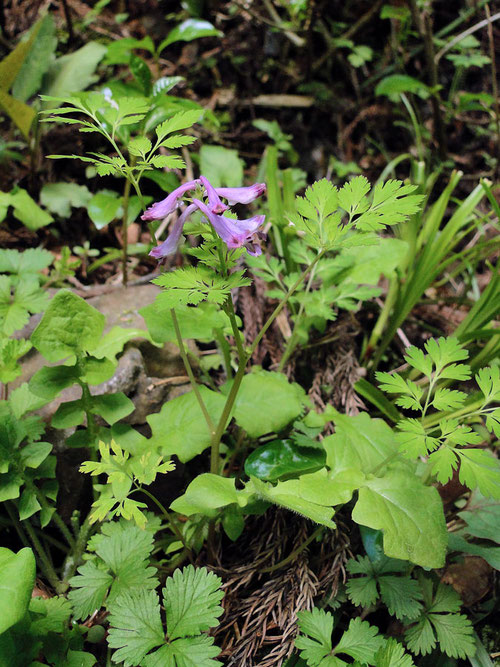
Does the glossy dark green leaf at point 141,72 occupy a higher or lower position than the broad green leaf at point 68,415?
higher

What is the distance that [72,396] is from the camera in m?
1.70

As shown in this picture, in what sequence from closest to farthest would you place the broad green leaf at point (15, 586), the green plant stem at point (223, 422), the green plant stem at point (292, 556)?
the broad green leaf at point (15, 586), the green plant stem at point (223, 422), the green plant stem at point (292, 556)

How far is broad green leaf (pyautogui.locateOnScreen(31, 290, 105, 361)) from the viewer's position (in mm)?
1394

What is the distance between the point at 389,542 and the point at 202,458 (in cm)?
77

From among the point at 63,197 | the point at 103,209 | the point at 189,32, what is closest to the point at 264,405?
the point at 103,209

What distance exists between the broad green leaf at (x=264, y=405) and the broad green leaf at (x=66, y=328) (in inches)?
20.0

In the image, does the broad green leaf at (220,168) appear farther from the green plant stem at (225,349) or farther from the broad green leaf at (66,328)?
the broad green leaf at (66,328)

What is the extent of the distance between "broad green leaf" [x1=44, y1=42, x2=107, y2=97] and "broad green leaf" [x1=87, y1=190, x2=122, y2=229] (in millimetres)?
831

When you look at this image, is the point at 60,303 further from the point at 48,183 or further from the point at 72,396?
the point at 48,183

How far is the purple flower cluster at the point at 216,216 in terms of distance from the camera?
3.33 ft

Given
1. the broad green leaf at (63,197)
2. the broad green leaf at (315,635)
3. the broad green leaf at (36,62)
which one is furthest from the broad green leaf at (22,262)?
the broad green leaf at (315,635)


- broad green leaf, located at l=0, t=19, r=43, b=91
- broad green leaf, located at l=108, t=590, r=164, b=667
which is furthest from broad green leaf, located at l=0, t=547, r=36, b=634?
broad green leaf, located at l=0, t=19, r=43, b=91

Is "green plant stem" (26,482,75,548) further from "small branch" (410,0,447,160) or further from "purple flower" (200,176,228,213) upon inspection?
"small branch" (410,0,447,160)

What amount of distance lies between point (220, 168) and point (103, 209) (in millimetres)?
584
